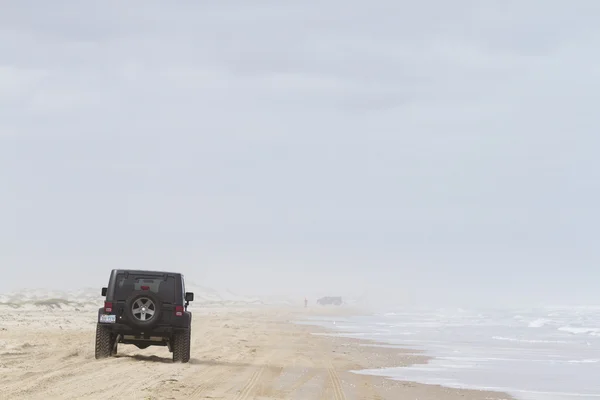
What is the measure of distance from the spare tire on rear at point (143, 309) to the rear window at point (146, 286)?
0.55 feet

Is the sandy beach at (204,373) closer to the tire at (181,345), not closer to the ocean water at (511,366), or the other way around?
the tire at (181,345)

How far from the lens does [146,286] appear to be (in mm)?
22922

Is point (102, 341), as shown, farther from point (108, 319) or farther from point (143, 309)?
point (143, 309)

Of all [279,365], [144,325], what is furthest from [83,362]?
[279,365]

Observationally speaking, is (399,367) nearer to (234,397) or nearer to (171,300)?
(171,300)

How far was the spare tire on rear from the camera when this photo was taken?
22531 mm

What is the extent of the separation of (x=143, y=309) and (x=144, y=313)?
0.33ft

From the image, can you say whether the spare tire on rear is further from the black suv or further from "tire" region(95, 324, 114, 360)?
"tire" region(95, 324, 114, 360)

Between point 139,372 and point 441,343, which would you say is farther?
point 441,343

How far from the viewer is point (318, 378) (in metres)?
21.1

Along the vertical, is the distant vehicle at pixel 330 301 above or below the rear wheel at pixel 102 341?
above

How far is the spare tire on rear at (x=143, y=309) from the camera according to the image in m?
22.5

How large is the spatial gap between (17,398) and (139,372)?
16.3 ft

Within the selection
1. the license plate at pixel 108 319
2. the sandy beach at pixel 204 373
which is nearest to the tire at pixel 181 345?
the sandy beach at pixel 204 373
